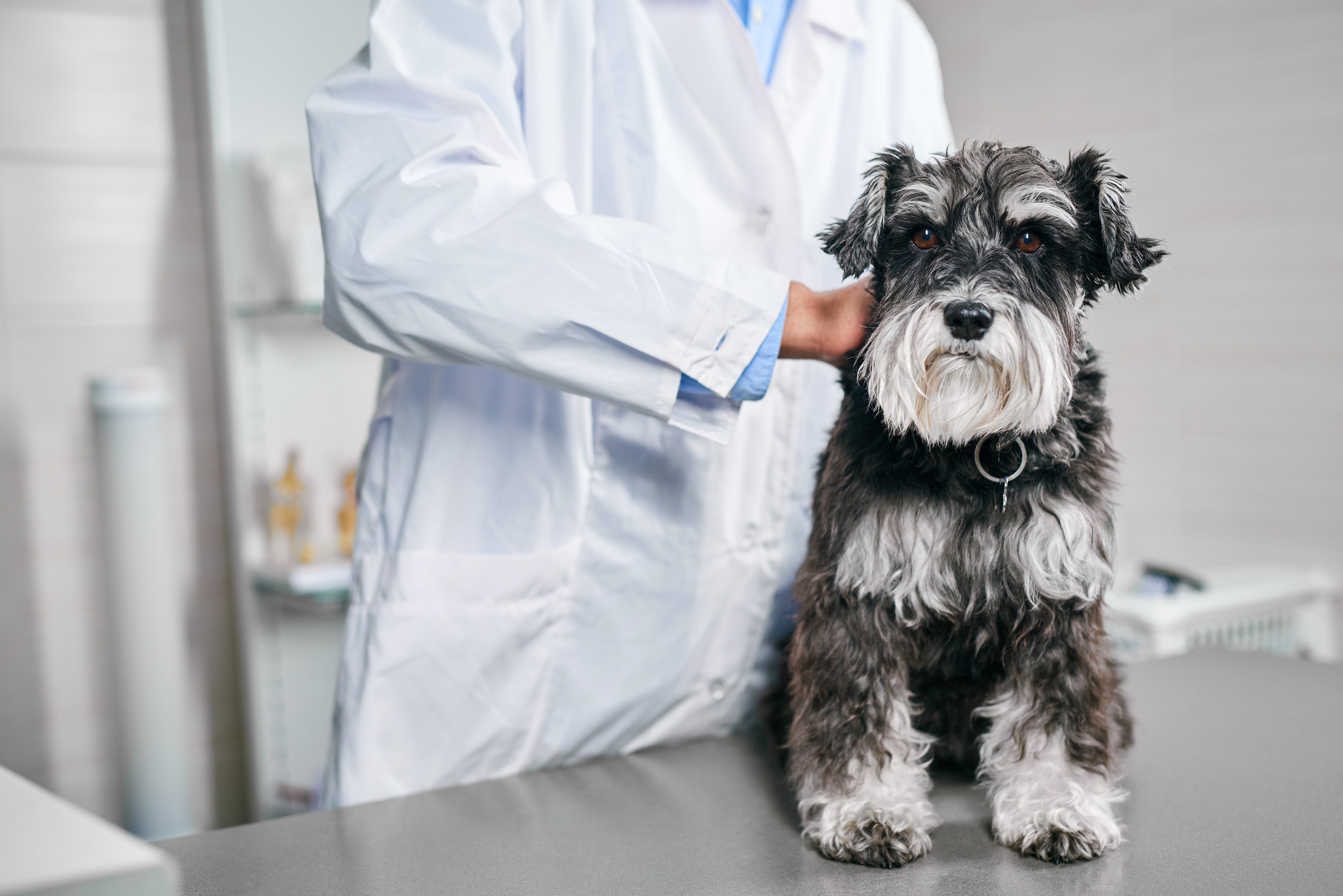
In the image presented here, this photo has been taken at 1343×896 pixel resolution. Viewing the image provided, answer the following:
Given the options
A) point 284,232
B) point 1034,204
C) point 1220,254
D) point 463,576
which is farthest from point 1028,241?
point 284,232

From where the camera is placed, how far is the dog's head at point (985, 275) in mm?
740

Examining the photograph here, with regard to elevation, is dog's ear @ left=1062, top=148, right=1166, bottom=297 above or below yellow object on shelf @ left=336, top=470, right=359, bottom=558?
above

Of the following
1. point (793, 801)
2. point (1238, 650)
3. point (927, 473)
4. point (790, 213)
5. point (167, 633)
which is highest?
point (790, 213)

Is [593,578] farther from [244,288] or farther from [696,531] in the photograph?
[244,288]

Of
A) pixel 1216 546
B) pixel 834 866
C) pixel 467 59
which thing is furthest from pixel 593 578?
pixel 1216 546

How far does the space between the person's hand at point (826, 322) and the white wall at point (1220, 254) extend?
1.85 metres

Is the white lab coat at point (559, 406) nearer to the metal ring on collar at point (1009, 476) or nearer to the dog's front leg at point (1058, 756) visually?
the metal ring on collar at point (1009, 476)

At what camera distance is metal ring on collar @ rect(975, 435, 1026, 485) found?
821 millimetres

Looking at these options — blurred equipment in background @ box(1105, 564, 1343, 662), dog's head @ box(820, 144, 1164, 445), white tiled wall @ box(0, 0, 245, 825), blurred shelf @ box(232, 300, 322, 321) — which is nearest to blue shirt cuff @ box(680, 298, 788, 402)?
dog's head @ box(820, 144, 1164, 445)

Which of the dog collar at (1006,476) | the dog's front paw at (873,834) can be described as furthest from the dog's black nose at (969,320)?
the dog's front paw at (873,834)

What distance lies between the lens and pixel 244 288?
250cm

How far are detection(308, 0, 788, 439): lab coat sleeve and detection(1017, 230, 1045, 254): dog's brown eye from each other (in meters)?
0.22

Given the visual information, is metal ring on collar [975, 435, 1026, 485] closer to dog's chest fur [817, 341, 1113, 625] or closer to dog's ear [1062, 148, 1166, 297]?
dog's chest fur [817, 341, 1113, 625]

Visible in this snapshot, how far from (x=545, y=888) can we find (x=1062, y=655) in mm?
457
